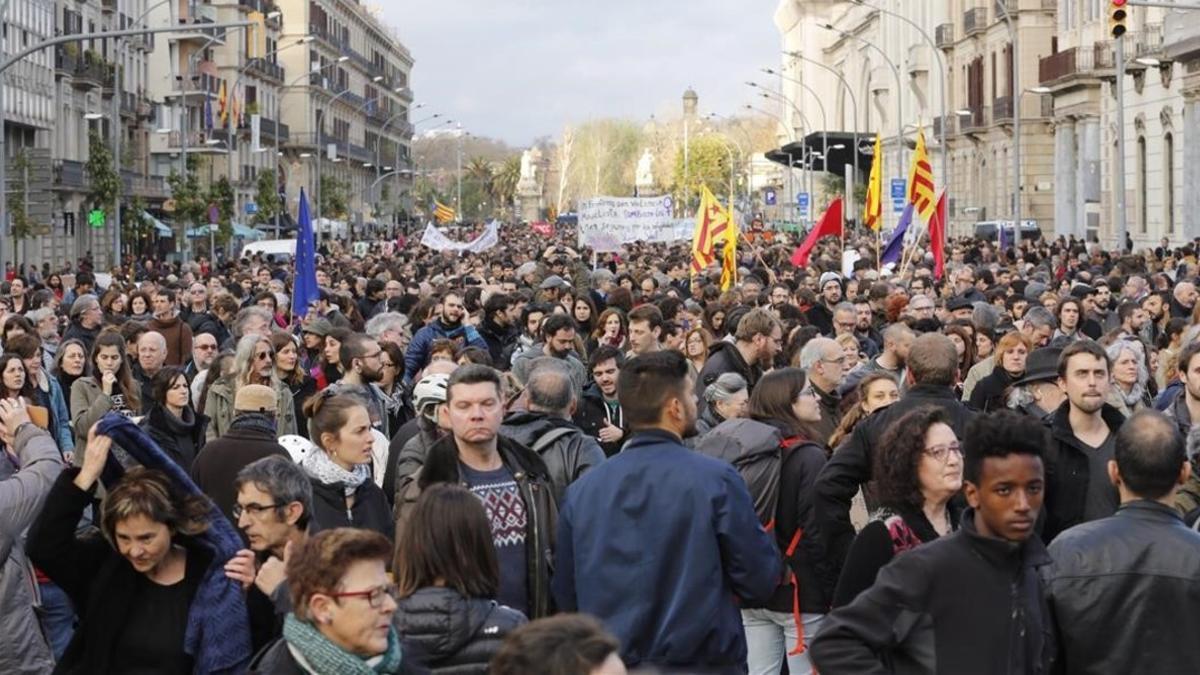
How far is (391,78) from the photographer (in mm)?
170875

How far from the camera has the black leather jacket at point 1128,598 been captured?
6188mm

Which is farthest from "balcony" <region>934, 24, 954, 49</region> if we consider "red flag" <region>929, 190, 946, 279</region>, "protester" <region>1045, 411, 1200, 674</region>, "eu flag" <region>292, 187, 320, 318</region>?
"protester" <region>1045, 411, 1200, 674</region>

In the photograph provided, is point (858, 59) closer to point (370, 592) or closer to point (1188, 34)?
point (1188, 34)

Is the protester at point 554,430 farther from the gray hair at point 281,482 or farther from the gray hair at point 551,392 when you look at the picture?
the gray hair at point 281,482

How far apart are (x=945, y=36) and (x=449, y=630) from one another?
80.2 meters

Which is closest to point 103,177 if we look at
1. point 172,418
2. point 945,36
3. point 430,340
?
point 945,36

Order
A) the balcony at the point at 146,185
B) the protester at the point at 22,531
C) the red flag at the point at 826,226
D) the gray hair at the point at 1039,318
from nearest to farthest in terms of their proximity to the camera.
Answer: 1. the protester at the point at 22,531
2. the gray hair at the point at 1039,318
3. the red flag at the point at 826,226
4. the balcony at the point at 146,185

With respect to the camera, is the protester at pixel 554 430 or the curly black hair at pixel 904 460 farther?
the protester at pixel 554 430

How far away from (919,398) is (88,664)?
365 centimetres

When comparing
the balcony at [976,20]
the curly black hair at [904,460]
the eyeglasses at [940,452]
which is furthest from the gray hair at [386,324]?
the balcony at [976,20]

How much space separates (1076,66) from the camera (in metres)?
60.8

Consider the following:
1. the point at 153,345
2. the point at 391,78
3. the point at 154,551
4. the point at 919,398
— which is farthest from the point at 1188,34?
the point at 391,78

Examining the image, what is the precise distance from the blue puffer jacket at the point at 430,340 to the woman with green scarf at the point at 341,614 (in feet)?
31.1

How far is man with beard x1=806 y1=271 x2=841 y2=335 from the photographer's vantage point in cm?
2036
